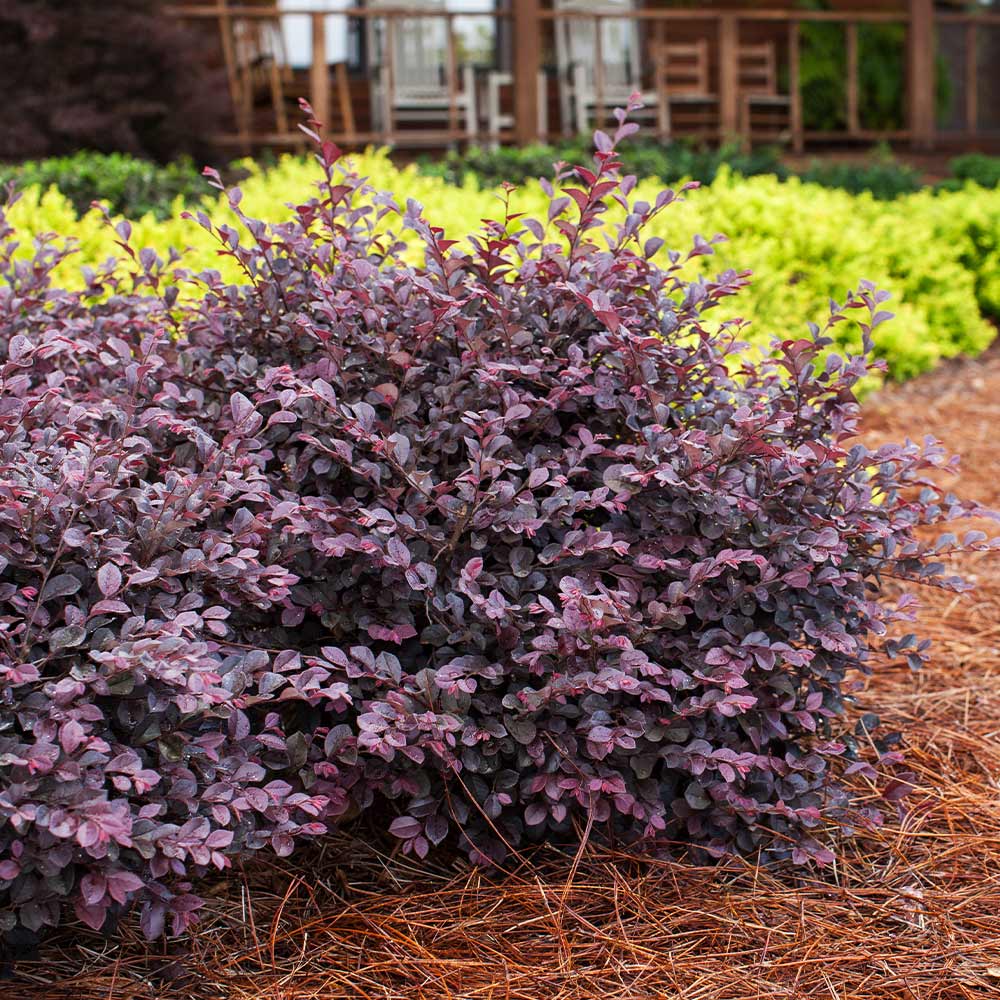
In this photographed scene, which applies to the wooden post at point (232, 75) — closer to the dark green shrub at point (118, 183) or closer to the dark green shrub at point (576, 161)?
the dark green shrub at point (576, 161)

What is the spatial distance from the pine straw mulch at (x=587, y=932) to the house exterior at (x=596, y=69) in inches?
308

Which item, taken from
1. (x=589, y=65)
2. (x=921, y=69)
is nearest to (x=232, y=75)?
(x=589, y=65)

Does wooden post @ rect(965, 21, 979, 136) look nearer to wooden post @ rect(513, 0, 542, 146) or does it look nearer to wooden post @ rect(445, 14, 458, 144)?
wooden post @ rect(513, 0, 542, 146)

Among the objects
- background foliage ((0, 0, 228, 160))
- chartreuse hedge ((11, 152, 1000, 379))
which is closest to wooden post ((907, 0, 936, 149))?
chartreuse hedge ((11, 152, 1000, 379))

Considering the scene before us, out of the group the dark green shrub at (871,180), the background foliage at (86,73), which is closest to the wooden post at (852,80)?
the dark green shrub at (871,180)

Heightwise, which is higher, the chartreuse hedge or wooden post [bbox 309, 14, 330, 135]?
wooden post [bbox 309, 14, 330, 135]

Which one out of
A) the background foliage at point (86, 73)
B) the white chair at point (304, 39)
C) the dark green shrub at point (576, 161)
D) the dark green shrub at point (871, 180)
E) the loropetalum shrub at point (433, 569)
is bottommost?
the loropetalum shrub at point (433, 569)

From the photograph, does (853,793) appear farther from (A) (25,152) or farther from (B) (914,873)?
(A) (25,152)

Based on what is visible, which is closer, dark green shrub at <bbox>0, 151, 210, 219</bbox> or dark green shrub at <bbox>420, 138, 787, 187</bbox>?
dark green shrub at <bbox>0, 151, 210, 219</bbox>

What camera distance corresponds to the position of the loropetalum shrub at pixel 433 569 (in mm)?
1522

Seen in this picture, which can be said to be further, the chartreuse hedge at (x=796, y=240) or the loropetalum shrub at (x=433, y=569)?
the chartreuse hedge at (x=796, y=240)

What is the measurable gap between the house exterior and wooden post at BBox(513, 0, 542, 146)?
13mm

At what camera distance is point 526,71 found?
30.6ft

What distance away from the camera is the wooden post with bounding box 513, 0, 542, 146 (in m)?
9.32
